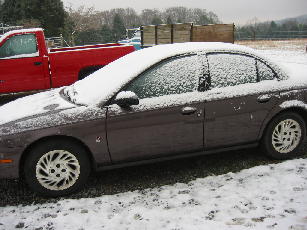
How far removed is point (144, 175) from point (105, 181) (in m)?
→ 0.51

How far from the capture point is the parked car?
373 centimetres

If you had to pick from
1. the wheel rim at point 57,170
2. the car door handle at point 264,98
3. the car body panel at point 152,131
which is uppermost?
the car door handle at point 264,98

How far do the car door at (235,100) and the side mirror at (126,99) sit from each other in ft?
2.97

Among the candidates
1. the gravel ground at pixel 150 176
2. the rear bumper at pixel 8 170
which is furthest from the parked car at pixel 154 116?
the gravel ground at pixel 150 176

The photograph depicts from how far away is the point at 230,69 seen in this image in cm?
425

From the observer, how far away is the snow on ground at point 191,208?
3.24 meters

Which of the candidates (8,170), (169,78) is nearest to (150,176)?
(169,78)

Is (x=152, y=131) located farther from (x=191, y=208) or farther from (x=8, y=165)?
(x=8, y=165)

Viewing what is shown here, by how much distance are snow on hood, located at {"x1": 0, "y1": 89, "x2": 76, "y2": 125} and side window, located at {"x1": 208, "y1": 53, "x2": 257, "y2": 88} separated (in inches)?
69.4

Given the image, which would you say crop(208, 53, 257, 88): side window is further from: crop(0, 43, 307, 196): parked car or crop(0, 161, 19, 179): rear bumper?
crop(0, 161, 19, 179): rear bumper

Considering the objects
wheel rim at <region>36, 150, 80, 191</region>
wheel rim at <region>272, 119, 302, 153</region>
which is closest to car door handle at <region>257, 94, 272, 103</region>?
wheel rim at <region>272, 119, 302, 153</region>

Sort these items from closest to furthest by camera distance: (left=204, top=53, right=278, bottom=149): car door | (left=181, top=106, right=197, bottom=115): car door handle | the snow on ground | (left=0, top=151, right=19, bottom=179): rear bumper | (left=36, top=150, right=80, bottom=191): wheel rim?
the snow on ground → (left=0, top=151, right=19, bottom=179): rear bumper → (left=36, top=150, right=80, bottom=191): wheel rim → (left=181, top=106, right=197, bottom=115): car door handle → (left=204, top=53, right=278, bottom=149): car door

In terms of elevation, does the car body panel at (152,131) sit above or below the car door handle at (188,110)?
below

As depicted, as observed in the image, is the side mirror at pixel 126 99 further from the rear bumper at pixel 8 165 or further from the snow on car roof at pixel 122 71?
the rear bumper at pixel 8 165
